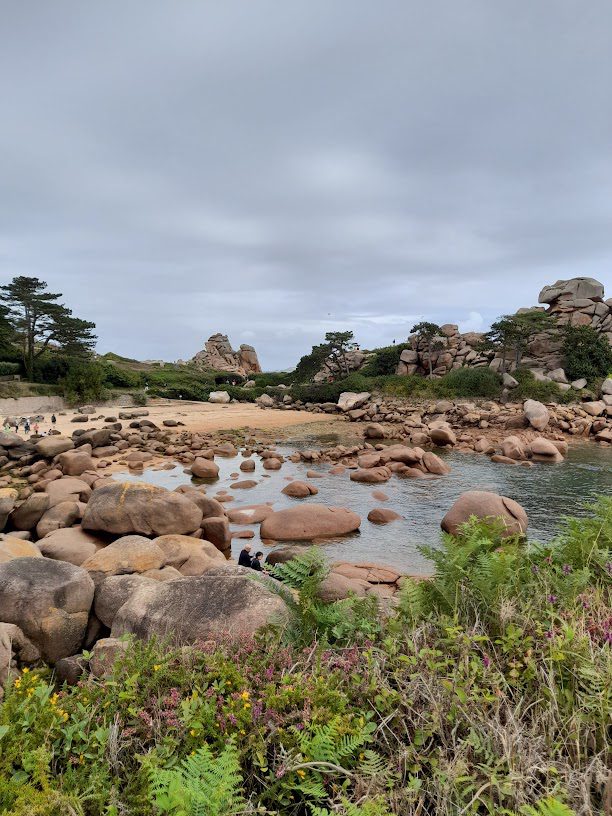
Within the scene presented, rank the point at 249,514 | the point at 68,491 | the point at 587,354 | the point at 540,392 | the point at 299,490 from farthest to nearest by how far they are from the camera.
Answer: the point at 587,354 < the point at 540,392 < the point at 299,490 < the point at 249,514 < the point at 68,491

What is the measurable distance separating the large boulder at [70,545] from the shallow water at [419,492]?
11.9 feet

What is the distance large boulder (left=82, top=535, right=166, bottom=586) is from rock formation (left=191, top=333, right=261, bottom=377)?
74.1 meters

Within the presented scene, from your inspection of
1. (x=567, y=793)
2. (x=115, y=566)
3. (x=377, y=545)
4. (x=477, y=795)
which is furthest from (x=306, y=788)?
(x=377, y=545)

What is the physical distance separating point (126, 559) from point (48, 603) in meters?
2.57

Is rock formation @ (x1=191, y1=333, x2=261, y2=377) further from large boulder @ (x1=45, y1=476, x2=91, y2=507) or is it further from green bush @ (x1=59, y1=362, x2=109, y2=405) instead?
large boulder @ (x1=45, y1=476, x2=91, y2=507)

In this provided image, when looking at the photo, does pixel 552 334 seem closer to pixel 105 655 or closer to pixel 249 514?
pixel 249 514

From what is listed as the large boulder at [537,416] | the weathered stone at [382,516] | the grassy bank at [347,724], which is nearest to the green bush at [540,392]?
the large boulder at [537,416]

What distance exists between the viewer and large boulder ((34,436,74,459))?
20.8m

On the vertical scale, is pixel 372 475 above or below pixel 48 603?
below

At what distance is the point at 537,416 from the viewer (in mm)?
30328

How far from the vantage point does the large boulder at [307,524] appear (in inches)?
514

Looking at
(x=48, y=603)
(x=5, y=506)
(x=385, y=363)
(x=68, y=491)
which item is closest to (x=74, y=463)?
(x=68, y=491)

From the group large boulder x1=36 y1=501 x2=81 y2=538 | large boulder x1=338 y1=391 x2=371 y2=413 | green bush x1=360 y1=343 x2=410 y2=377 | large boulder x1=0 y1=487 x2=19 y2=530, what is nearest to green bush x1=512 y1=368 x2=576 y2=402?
large boulder x1=338 y1=391 x2=371 y2=413

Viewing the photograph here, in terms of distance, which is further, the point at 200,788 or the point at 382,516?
the point at 382,516
